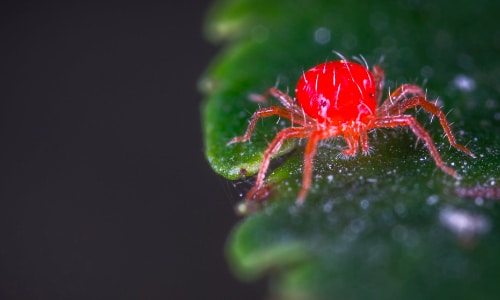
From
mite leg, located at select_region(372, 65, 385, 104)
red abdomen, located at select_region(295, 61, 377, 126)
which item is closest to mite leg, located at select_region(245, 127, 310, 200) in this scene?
red abdomen, located at select_region(295, 61, 377, 126)

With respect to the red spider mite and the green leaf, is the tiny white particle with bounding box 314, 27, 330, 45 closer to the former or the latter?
the green leaf

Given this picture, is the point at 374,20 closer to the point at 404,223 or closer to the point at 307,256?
the point at 404,223

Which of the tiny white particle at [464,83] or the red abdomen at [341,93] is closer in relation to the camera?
the red abdomen at [341,93]

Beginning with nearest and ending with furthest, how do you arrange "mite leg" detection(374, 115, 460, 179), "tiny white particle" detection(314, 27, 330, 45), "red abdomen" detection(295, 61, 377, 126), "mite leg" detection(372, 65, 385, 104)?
"mite leg" detection(374, 115, 460, 179)
"red abdomen" detection(295, 61, 377, 126)
"mite leg" detection(372, 65, 385, 104)
"tiny white particle" detection(314, 27, 330, 45)

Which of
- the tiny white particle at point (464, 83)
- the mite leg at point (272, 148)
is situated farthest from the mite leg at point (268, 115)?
the tiny white particle at point (464, 83)

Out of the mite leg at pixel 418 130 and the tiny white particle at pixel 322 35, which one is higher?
the tiny white particle at pixel 322 35

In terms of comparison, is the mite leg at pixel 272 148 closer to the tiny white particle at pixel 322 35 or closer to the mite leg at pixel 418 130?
the mite leg at pixel 418 130
